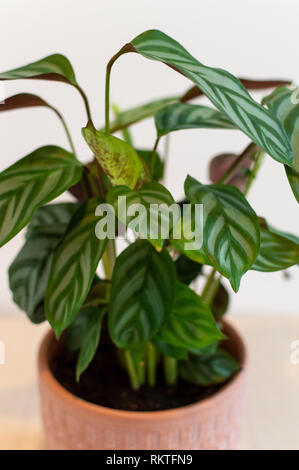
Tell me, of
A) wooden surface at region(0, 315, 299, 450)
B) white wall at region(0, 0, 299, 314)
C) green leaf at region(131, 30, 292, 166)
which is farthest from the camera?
white wall at region(0, 0, 299, 314)

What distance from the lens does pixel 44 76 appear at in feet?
1.70

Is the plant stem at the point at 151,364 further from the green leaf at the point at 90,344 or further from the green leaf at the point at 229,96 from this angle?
the green leaf at the point at 229,96

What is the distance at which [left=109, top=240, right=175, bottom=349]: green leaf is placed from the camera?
1.87 feet

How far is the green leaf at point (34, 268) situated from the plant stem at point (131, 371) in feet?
0.41

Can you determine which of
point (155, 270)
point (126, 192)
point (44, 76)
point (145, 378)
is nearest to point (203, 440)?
point (145, 378)

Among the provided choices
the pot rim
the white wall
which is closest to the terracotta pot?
the pot rim

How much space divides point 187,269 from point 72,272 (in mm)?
190

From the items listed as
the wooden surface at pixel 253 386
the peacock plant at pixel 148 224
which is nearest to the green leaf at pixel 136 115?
the peacock plant at pixel 148 224

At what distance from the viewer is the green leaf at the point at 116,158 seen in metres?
0.47

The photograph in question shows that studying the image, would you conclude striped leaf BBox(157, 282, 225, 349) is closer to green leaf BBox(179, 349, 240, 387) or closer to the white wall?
green leaf BBox(179, 349, 240, 387)

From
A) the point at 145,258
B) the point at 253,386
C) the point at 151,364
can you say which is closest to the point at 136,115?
the point at 145,258

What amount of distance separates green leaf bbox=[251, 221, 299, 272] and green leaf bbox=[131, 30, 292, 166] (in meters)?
0.15
